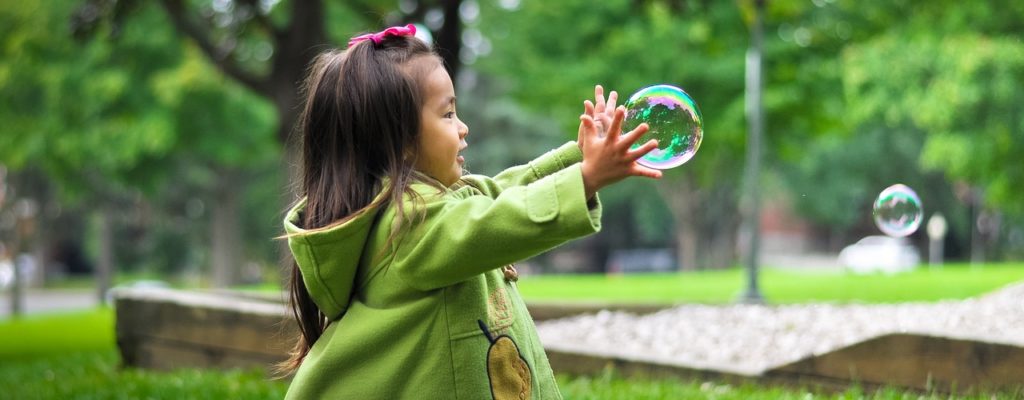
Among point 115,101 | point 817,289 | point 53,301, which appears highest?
point 115,101

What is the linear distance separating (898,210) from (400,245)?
362cm

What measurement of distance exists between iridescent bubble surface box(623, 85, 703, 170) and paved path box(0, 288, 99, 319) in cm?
2900

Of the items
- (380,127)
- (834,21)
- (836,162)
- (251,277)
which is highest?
(834,21)

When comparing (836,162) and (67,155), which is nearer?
(67,155)

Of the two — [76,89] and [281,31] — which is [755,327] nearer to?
[281,31]

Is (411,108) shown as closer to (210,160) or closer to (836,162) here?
(210,160)

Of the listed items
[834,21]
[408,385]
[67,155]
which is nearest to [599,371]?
[408,385]

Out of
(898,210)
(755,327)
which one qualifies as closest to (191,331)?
(755,327)

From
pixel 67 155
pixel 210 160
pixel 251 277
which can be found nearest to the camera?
pixel 67 155

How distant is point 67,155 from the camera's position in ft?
68.7

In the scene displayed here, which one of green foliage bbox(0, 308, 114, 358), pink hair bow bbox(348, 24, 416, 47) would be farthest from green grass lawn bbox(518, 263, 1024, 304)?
pink hair bow bbox(348, 24, 416, 47)

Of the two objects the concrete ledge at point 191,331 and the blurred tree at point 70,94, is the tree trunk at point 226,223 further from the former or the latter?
the concrete ledge at point 191,331

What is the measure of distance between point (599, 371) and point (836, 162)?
33607mm

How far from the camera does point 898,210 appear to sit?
5.23 meters
